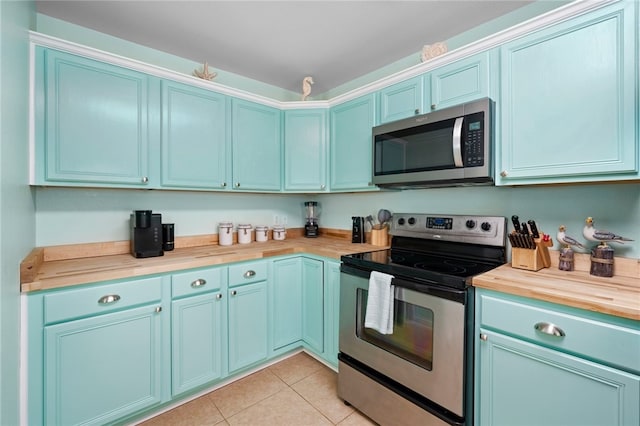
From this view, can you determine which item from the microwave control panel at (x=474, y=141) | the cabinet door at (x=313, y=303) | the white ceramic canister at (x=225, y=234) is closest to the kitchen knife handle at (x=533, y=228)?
the microwave control panel at (x=474, y=141)

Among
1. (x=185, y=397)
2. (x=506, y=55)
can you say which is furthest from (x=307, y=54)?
(x=185, y=397)

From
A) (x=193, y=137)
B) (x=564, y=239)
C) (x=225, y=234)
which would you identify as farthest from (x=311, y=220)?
(x=564, y=239)

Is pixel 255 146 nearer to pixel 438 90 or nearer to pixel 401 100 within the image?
pixel 401 100

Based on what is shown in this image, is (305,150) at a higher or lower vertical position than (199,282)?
higher

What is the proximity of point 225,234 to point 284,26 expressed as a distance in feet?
5.41

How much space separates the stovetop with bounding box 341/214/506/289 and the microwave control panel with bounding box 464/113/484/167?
43 cm

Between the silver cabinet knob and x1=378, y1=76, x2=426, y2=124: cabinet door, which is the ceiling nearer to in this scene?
x1=378, y1=76, x2=426, y2=124: cabinet door

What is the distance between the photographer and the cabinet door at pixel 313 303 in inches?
86.4

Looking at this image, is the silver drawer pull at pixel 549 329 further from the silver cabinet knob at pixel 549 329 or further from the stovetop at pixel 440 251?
the stovetop at pixel 440 251

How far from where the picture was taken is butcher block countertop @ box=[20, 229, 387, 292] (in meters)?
1.39

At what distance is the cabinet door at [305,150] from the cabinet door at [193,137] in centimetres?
59

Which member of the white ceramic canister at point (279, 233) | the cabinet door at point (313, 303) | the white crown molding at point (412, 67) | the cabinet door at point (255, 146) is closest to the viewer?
the white crown molding at point (412, 67)

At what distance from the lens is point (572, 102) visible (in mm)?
1306

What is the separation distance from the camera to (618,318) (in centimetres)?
A: 100
